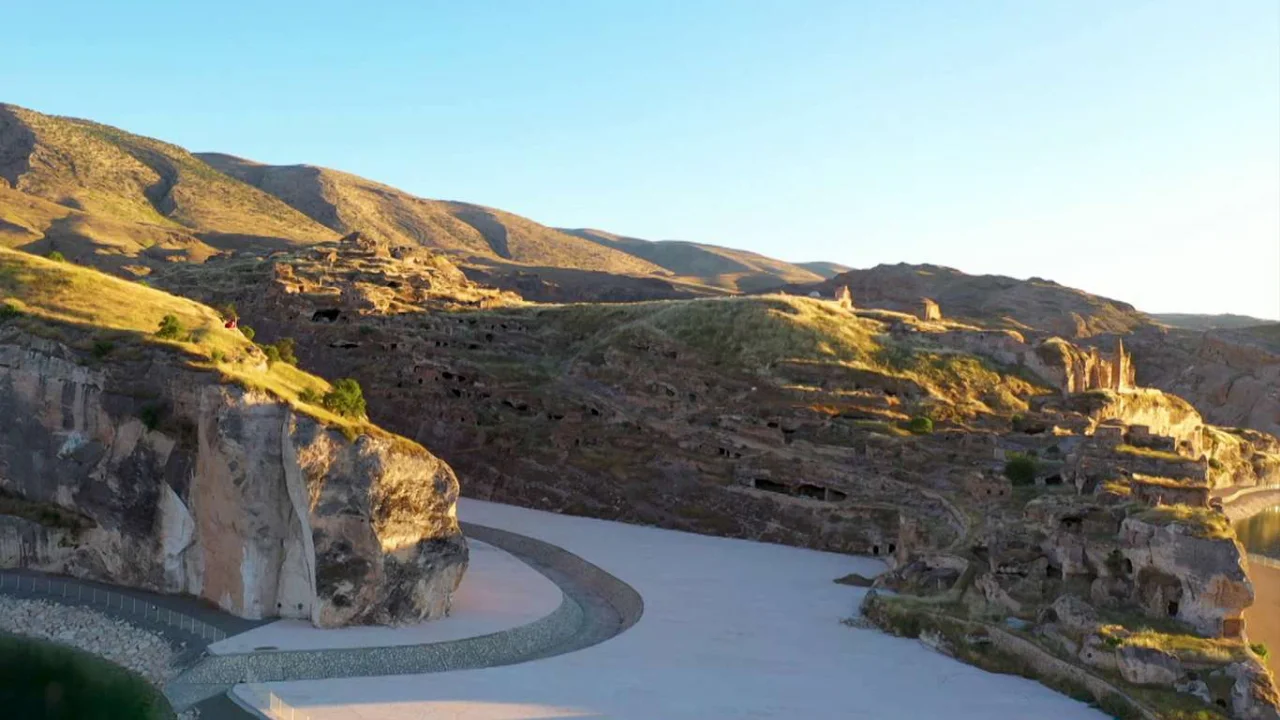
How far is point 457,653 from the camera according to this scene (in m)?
26.7

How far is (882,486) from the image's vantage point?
145 ft

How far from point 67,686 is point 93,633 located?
2.51 meters

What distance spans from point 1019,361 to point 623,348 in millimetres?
23400

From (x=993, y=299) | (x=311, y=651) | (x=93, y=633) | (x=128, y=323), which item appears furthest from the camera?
(x=993, y=299)

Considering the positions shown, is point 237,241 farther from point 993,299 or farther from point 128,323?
point 993,299

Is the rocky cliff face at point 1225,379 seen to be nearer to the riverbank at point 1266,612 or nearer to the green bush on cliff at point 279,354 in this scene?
the riverbank at point 1266,612

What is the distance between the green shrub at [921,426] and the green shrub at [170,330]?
3177 cm

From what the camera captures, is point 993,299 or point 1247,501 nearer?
point 1247,501

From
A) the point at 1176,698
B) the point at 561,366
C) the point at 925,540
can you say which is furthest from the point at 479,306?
the point at 1176,698

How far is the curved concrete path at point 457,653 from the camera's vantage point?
24.2 metres

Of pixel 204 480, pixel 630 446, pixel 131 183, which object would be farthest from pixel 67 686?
pixel 131 183

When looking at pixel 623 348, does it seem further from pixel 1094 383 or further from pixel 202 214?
pixel 202 214

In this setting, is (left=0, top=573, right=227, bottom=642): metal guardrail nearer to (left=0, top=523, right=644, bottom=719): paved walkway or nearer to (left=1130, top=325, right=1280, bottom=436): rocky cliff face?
(left=0, top=523, right=644, bottom=719): paved walkway

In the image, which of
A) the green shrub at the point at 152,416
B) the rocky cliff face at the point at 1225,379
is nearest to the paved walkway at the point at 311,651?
the green shrub at the point at 152,416
